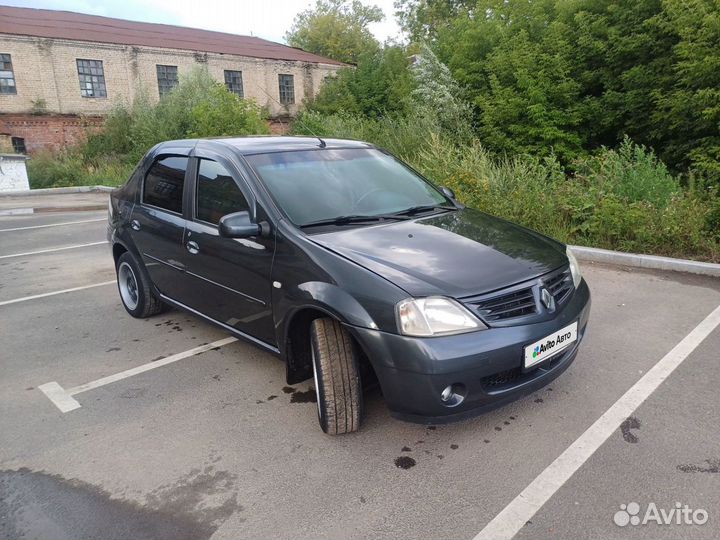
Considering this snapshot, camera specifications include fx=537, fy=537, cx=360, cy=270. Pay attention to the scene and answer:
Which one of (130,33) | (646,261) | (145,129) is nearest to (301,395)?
(646,261)

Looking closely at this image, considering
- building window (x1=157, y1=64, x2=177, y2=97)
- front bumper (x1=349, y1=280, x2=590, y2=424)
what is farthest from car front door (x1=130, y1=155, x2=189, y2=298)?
building window (x1=157, y1=64, x2=177, y2=97)

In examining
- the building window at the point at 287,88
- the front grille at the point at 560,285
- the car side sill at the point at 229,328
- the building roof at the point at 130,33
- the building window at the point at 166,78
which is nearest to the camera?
the front grille at the point at 560,285

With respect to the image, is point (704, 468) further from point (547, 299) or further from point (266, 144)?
point (266, 144)

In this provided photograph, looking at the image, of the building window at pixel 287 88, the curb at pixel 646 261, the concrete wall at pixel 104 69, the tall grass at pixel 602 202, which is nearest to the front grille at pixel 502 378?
the curb at pixel 646 261

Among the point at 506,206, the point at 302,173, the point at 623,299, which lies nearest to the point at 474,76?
the point at 506,206

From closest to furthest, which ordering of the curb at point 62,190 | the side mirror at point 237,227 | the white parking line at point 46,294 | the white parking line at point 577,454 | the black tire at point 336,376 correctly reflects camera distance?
the white parking line at point 577,454
the black tire at point 336,376
the side mirror at point 237,227
the white parking line at point 46,294
the curb at point 62,190

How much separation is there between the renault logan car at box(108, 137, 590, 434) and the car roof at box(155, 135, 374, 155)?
0.02 m

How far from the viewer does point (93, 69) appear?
3070 centimetres

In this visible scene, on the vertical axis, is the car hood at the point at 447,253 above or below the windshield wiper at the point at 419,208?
below

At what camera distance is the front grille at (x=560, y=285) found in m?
3.12

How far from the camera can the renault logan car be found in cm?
273

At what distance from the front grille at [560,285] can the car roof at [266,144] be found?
2033mm

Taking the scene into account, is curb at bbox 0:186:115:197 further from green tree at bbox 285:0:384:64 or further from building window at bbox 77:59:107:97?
green tree at bbox 285:0:384:64

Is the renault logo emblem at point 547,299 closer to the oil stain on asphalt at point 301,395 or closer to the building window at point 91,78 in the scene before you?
the oil stain on asphalt at point 301,395
